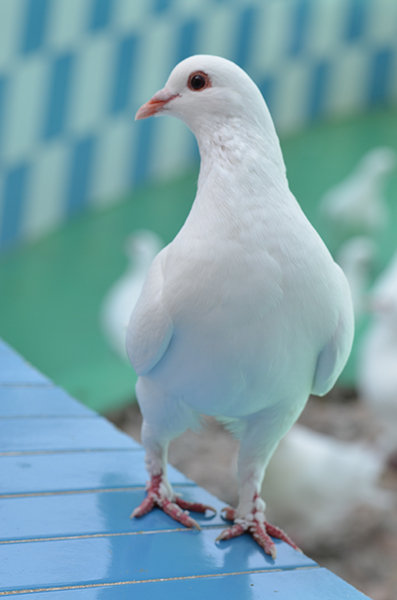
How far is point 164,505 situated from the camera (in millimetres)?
1256

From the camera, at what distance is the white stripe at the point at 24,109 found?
3441 mm

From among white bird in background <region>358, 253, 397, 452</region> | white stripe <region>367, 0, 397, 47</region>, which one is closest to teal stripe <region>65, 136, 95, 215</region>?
white bird in background <region>358, 253, 397, 452</region>

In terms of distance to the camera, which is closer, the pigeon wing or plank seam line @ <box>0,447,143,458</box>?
the pigeon wing

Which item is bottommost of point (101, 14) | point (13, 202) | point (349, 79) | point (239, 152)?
point (13, 202)

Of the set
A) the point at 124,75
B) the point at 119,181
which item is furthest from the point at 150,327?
the point at 119,181

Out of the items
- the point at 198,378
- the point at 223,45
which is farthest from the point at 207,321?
the point at 223,45

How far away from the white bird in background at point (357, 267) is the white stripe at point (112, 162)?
1.14 meters

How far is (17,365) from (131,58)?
8.02 feet

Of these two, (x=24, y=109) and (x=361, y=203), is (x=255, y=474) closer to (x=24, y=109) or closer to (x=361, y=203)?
(x=24, y=109)

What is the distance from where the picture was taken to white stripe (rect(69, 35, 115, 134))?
365 cm

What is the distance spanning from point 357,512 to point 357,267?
1315 mm

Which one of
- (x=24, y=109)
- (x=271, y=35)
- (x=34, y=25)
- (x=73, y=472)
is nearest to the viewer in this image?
(x=73, y=472)

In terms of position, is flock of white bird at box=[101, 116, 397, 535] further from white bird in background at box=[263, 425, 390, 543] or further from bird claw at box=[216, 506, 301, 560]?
bird claw at box=[216, 506, 301, 560]

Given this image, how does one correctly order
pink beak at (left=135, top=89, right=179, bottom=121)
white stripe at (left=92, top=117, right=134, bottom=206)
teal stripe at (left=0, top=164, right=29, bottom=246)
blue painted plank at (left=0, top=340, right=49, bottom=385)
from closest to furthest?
pink beak at (left=135, top=89, right=179, bottom=121), blue painted plank at (left=0, top=340, right=49, bottom=385), teal stripe at (left=0, top=164, right=29, bottom=246), white stripe at (left=92, top=117, right=134, bottom=206)
